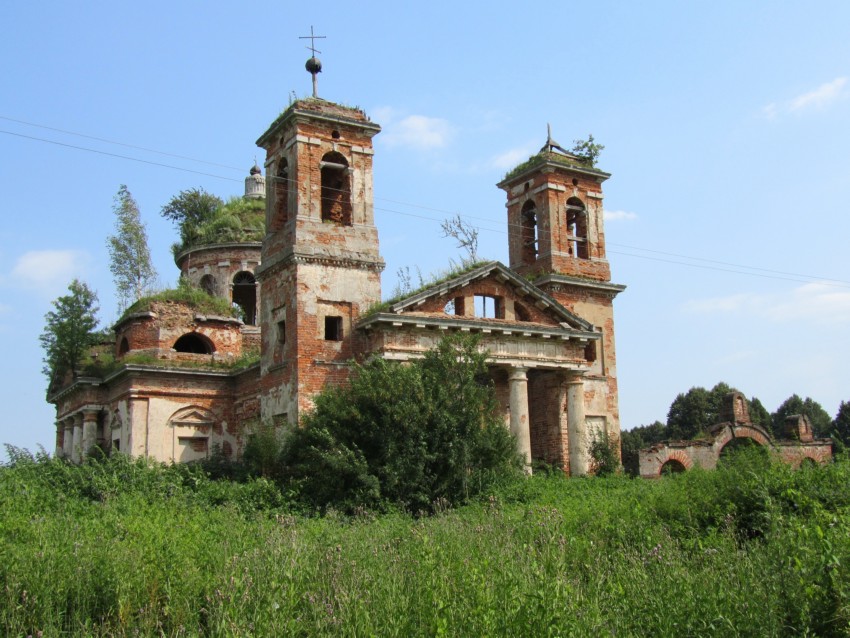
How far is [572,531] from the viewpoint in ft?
39.0

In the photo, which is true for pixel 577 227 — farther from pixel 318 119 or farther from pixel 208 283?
pixel 208 283

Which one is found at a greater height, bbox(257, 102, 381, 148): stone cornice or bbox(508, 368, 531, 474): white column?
bbox(257, 102, 381, 148): stone cornice

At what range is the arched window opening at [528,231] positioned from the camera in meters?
25.9

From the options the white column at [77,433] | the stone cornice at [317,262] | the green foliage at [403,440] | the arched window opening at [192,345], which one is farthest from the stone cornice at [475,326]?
the white column at [77,433]

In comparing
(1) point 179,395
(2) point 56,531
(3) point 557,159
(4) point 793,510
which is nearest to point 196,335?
(1) point 179,395

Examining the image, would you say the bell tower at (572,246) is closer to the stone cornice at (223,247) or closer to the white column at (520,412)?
the white column at (520,412)

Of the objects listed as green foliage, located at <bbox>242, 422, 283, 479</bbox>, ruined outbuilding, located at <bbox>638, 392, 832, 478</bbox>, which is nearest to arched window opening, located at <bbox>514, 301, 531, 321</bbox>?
green foliage, located at <bbox>242, 422, 283, 479</bbox>

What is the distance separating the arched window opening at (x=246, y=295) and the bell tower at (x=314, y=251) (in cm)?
905

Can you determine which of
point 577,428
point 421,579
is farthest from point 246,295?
point 421,579

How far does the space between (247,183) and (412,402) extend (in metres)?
20.7

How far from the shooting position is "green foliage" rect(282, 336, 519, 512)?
16969mm

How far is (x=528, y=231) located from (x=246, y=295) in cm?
1159

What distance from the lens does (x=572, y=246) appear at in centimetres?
2580

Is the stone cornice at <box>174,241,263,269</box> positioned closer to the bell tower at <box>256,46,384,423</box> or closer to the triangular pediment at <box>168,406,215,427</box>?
the triangular pediment at <box>168,406,215,427</box>
